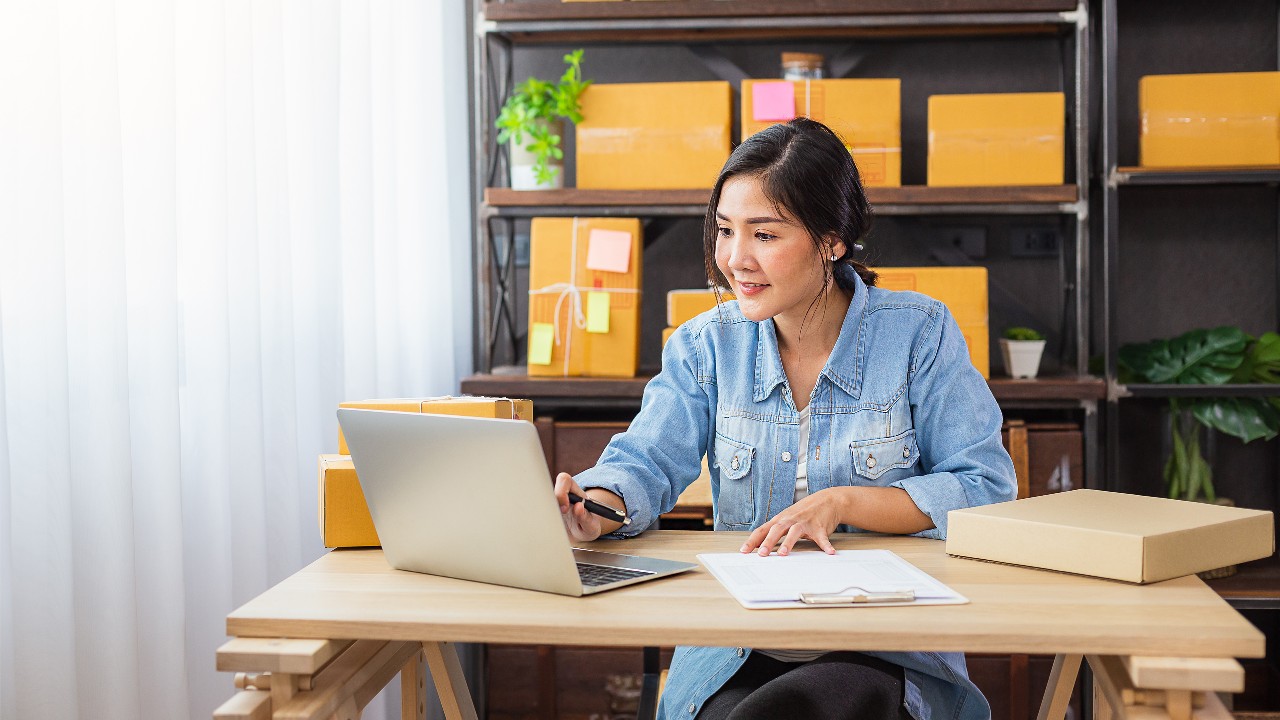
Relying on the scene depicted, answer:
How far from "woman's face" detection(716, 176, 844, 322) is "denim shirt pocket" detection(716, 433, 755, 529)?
19 centimetres

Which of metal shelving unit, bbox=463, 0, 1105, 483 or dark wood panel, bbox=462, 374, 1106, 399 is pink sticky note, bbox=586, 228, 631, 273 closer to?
metal shelving unit, bbox=463, 0, 1105, 483

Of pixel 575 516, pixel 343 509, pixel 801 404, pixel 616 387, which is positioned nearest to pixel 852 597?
pixel 575 516

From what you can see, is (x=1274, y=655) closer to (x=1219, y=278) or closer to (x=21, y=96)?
(x=1219, y=278)

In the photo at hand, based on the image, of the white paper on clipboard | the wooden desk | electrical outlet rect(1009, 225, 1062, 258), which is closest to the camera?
the wooden desk

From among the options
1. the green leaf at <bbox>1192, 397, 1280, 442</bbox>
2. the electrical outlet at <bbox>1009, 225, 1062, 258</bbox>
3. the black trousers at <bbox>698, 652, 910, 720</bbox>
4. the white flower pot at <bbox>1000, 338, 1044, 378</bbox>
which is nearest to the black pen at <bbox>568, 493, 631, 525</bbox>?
the black trousers at <bbox>698, 652, 910, 720</bbox>

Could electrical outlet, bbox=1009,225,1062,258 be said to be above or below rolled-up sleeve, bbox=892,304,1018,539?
above

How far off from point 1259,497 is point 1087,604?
2.24 metres

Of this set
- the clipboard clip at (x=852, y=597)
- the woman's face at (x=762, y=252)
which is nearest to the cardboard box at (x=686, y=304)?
the woman's face at (x=762, y=252)

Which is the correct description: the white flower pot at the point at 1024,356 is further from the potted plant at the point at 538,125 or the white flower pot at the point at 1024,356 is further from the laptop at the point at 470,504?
the laptop at the point at 470,504

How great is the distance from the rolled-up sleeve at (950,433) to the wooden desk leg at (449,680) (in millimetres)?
A: 603

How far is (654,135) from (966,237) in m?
0.92

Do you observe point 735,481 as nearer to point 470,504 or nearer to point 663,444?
point 663,444

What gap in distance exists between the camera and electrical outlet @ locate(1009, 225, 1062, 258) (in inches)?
118

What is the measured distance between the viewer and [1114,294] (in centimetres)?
262
